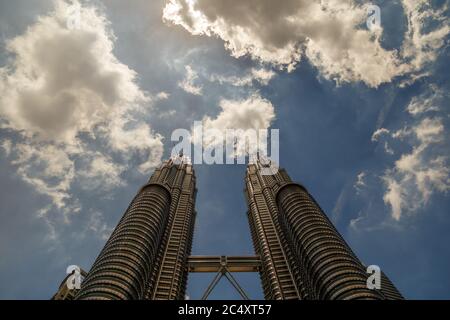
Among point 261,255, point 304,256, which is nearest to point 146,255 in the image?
point 304,256

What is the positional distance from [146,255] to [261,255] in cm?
5540

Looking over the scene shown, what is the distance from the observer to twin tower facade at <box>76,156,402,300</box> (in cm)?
9619

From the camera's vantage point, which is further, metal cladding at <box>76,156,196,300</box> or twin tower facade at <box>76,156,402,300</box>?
twin tower facade at <box>76,156,402,300</box>

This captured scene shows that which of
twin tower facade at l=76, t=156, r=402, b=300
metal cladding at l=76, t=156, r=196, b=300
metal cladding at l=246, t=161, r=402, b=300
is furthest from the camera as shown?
metal cladding at l=246, t=161, r=402, b=300

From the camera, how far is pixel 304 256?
114 m

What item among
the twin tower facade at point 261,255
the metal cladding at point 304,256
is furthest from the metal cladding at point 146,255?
the metal cladding at point 304,256

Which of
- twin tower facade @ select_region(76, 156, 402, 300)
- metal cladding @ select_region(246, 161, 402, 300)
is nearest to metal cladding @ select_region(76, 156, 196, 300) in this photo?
twin tower facade @ select_region(76, 156, 402, 300)

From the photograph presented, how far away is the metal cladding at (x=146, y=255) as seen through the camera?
312 ft

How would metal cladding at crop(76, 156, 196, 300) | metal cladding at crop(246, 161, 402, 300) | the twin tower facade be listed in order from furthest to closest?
1. metal cladding at crop(246, 161, 402, 300)
2. the twin tower facade
3. metal cladding at crop(76, 156, 196, 300)

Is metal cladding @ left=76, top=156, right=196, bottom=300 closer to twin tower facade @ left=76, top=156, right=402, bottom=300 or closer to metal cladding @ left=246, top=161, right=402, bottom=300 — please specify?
twin tower facade @ left=76, top=156, right=402, bottom=300

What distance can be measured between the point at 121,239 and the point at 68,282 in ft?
83.9
